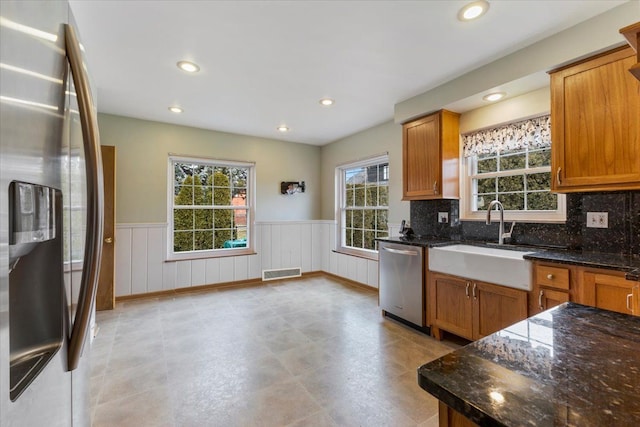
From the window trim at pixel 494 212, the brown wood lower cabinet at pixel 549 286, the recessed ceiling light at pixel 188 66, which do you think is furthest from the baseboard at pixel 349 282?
the recessed ceiling light at pixel 188 66

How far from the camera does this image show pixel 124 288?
3.86 meters

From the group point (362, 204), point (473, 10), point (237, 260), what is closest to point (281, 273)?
point (237, 260)

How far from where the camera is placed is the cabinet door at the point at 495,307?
2.12m

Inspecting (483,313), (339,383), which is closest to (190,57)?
(339,383)

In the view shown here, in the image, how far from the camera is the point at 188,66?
2.57m

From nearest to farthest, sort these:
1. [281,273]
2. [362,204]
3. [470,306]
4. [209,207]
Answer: [470,306], [209,207], [362,204], [281,273]

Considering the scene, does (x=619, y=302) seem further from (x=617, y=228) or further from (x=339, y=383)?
(x=339, y=383)

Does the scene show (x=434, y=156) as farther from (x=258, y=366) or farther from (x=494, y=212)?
(x=258, y=366)

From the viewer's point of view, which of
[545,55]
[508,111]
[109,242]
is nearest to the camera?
[545,55]

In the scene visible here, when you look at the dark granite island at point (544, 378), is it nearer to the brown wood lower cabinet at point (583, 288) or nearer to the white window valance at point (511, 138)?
the brown wood lower cabinet at point (583, 288)

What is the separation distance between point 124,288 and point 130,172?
4.98ft

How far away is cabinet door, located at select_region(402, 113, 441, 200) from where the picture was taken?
3045mm

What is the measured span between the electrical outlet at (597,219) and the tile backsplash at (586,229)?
2 centimetres

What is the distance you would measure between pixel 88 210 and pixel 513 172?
322cm
